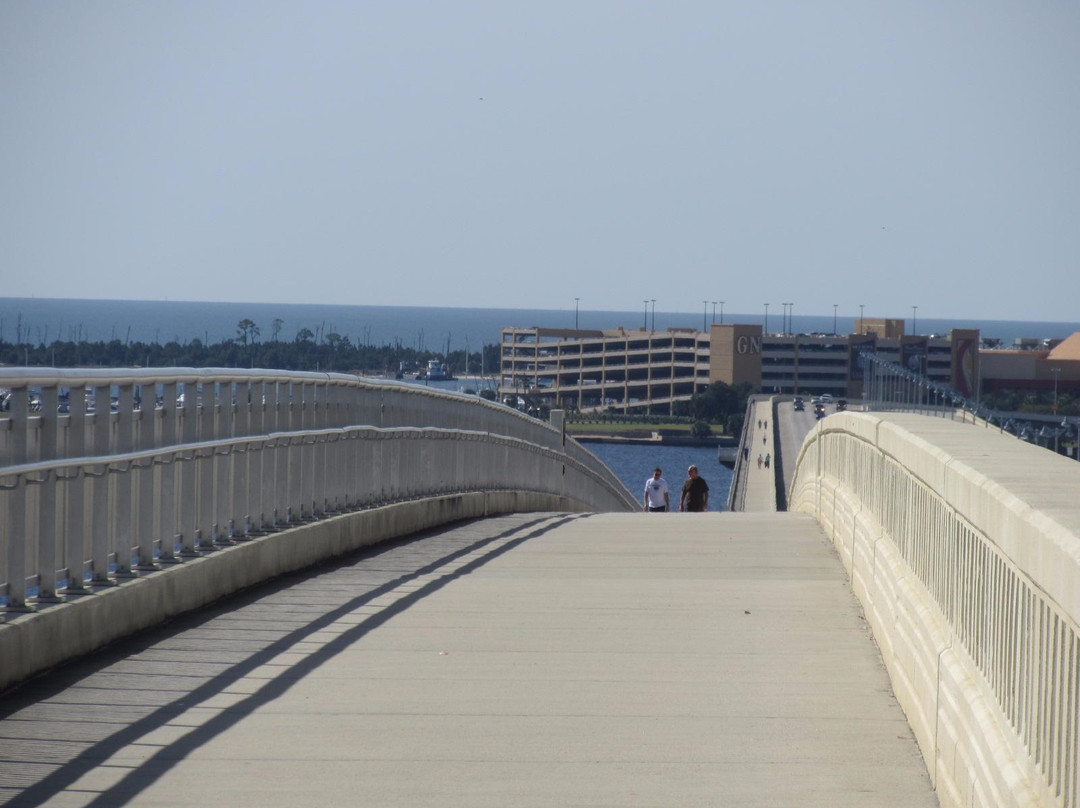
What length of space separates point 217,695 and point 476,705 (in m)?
1.09

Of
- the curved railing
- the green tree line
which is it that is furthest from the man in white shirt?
the curved railing

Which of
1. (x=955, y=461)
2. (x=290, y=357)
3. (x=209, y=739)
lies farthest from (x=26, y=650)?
(x=290, y=357)

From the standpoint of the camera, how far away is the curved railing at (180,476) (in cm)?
680

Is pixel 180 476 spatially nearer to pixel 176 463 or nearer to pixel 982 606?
pixel 176 463

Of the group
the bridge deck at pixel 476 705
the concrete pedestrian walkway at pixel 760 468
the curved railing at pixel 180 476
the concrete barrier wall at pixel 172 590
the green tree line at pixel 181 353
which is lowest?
the concrete pedestrian walkway at pixel 760 468

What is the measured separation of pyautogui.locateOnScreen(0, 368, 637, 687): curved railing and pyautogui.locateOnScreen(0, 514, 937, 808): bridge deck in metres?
0.39

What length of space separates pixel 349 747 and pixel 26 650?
5.23 ft

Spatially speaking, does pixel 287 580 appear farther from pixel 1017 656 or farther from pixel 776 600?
pixel 1017 656

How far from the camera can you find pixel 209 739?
19.3 feet

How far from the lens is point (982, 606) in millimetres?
4844

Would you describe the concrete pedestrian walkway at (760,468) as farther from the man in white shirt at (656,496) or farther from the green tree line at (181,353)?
the man in white shirt at (656,496)

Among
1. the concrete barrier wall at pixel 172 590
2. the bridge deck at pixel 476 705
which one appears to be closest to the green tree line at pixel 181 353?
the concrete barrier wall at pixel 172 590

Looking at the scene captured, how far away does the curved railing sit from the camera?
6805mm

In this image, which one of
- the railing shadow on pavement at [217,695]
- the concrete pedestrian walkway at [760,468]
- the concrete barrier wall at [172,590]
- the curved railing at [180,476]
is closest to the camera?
the railing shadow on pavement at [217,695]
